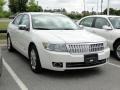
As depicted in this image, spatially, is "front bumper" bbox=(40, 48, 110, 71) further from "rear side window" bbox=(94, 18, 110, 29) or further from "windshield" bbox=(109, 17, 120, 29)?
"rear side window" bbox=(94, 18, 110, 29)

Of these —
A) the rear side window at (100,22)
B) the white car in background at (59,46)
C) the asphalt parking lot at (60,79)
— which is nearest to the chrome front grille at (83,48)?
the white car in background at (59,46)

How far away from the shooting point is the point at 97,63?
6430 mm

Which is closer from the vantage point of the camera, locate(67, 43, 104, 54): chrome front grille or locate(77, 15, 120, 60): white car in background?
locate(67, 43, 104, 54): chrome front grille

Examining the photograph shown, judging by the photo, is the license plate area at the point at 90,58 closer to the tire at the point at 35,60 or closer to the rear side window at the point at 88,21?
the tire at the point at 35,60

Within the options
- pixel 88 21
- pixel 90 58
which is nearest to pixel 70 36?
pixel 90 58

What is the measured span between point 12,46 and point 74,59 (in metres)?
4.18

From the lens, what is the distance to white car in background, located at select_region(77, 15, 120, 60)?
8.73 m

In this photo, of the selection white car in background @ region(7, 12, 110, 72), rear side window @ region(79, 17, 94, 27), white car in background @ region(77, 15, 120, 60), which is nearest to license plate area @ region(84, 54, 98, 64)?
white car in background @ region(7, 12, 110, 72)

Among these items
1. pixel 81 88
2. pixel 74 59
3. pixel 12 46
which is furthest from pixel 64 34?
pixel 12 46

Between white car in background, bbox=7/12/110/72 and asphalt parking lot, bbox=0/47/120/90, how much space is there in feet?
0.93

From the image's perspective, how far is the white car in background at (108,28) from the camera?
8734 millimetres

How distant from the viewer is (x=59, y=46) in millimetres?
6094

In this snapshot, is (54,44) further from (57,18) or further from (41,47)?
(57,18)

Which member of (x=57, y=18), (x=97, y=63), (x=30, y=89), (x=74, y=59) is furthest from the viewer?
(x=57, y=18)
